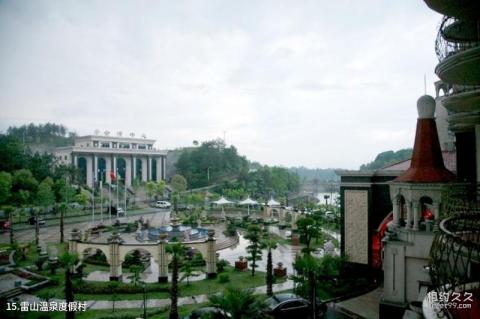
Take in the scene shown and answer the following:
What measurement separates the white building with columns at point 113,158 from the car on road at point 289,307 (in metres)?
47.6

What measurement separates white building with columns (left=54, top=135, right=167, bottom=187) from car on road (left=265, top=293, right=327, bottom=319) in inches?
1876

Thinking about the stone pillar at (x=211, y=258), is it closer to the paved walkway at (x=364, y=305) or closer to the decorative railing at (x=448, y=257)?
the paved walkway at (x=364, y=305)

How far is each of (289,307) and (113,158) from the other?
57.4 metres

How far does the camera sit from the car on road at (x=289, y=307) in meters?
12.0

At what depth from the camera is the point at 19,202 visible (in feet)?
116

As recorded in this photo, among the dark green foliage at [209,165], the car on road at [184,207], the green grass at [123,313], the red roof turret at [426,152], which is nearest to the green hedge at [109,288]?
the green grass at [123,313]

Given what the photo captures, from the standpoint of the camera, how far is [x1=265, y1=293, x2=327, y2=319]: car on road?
1203 cm

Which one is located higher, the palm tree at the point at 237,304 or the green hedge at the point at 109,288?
the palm tree at the point at 237,304

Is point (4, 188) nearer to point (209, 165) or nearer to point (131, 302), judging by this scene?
point (131, 302)

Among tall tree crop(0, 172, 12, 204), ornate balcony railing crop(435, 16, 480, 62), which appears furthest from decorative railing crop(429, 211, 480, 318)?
tall tree crop(0, 172, 12, 204)

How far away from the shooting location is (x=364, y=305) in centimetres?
1373

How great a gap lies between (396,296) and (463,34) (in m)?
8.25

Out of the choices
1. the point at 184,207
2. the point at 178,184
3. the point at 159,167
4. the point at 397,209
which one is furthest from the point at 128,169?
the point at 397,209

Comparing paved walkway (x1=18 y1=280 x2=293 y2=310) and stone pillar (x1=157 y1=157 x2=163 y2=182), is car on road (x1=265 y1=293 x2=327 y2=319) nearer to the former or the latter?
paved walkway (x1=18 y1=280 x2=293 y2=310)
